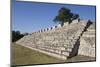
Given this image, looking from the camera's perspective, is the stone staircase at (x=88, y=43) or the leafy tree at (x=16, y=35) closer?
the leafy tree at (x=16, y=35)

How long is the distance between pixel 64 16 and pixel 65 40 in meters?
0.37

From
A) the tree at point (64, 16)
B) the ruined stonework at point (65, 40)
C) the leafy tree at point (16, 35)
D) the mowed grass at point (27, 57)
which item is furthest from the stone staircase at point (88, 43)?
the leafy tree at point (16, 35)

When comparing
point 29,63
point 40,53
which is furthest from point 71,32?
point 29,63

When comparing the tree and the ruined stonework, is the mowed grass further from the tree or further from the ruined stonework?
the tree

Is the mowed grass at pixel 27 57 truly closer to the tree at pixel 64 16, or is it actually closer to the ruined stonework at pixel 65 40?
the ruined stonework at pixel 65 40

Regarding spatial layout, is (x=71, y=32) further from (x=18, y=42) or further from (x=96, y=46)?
(x=18, y=42)

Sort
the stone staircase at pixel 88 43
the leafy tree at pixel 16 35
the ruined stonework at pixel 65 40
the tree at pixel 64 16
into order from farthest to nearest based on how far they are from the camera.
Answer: the stone staircase at pixel 88 43 < the tree at pixel 64 16 < the ruined stonework at pixel 65 40 < the leafy tree at pixel 16 35

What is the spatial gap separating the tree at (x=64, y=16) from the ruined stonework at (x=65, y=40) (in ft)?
0.22

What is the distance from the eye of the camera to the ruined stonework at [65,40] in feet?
11.1

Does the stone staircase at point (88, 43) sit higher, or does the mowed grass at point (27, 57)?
the stone staircase at point (88, 43)

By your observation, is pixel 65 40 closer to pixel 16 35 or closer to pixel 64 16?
pixel 64 16

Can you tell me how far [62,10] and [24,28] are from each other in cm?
66

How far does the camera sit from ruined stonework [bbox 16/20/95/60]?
11.1ft

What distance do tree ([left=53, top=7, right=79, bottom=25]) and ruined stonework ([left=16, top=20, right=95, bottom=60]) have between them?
66 mm
